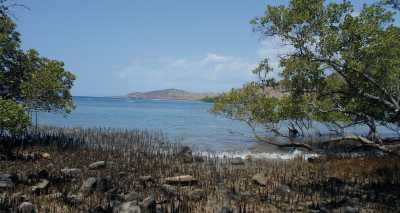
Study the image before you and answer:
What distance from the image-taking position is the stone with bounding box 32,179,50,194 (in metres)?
A: 14.1

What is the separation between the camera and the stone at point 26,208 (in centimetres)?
1141

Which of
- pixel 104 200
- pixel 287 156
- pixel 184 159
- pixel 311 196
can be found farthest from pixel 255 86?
pixel 287 156

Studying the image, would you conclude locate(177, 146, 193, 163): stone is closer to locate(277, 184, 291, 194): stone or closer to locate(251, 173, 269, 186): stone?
locate(251, 173, 269, 186): stone

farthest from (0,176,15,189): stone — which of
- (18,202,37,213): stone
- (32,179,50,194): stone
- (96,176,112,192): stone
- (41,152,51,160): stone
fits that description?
(41,152,51,160): stone

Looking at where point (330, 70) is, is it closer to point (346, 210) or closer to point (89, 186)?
point (346, 210)

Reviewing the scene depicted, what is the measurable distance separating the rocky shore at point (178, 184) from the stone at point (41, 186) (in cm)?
1

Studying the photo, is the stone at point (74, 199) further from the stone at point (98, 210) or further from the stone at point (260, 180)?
the stone at point (260, 180)

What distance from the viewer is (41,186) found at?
47.9 feet

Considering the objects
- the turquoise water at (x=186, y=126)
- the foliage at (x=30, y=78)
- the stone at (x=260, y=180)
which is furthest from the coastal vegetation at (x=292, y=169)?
the foliage at (x=30, y=78)

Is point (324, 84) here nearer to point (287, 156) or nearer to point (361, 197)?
point (361, 197)

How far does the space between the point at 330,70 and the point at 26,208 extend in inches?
394

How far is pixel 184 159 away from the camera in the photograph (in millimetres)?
24094

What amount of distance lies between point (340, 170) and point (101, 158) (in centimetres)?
1273

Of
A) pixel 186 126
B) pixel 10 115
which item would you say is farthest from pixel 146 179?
pixel 186 126
